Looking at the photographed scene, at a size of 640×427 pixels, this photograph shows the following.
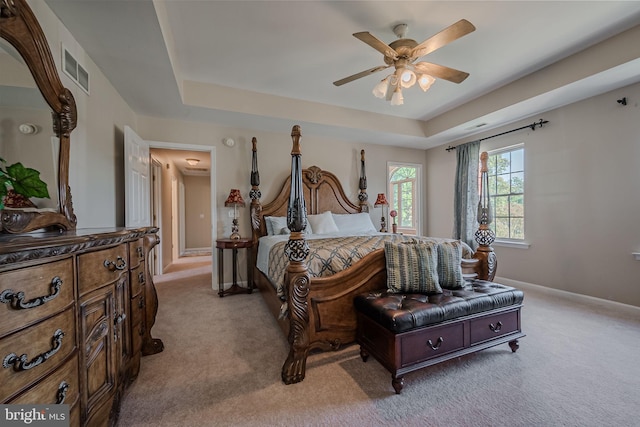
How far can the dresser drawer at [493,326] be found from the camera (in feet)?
6.10

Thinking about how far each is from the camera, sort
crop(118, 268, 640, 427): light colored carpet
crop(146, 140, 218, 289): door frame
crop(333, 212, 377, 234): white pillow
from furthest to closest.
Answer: crop(333, 212, 377, 234): white pillow < crop(146, 140, 218, 289): door frame < crop(118, 268, 640, 427): light colored carpet

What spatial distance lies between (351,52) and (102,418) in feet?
11.1

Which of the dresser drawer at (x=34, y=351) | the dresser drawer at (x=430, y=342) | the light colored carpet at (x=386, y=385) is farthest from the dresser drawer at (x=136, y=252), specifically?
the dresser drawer at (x=430, y=342)

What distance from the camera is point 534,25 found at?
2320 mm

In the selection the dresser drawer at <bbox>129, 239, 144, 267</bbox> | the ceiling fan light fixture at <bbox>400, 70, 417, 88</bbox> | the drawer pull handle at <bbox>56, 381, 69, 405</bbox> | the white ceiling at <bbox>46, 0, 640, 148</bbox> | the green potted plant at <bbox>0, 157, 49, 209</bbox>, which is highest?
the white ceiling at <bbox>46, 0, 640, 148</bbox>

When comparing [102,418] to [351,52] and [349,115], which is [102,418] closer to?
[351,52]

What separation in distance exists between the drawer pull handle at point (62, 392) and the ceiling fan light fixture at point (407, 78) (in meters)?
3.01

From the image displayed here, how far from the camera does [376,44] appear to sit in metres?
2.07

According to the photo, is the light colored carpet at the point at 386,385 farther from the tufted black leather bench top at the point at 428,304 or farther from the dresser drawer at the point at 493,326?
the tufted black leather bench top at the point at 428,304

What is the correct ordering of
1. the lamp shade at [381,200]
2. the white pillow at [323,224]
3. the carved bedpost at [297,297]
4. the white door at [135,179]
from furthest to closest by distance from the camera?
the lamp shade at [381,200] → the white pillow at [323,224] → the white door at [135,179] → the carved bedpost at [297,297]

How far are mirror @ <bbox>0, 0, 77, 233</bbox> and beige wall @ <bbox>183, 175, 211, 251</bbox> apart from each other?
629 cm

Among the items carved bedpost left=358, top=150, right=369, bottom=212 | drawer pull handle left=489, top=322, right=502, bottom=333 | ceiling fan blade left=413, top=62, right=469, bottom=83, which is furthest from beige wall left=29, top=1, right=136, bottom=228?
carved bedpost left=358, top=150, right=369, bottom=212

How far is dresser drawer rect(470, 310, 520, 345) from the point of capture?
1.86 m

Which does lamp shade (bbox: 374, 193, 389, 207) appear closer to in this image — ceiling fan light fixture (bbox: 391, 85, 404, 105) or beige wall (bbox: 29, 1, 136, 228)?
ceiling fan light fixture (bbox: 391, 85, 404, 105)
